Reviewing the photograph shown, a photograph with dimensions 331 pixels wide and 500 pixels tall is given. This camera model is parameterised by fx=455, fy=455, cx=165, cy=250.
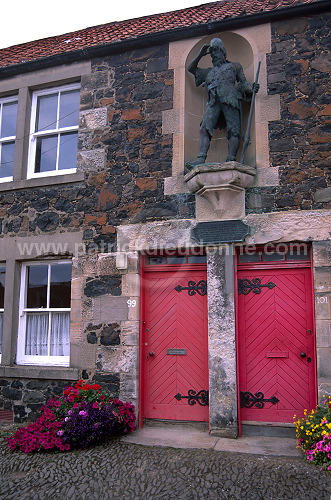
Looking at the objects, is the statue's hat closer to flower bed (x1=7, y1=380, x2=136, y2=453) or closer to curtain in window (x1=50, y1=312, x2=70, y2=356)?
curtain in window (x1=50, y1=312, x2=70, y2=356)

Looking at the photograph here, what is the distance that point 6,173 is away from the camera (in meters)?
7.71

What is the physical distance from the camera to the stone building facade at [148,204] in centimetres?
596

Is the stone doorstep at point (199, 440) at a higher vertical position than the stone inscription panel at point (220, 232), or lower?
lower

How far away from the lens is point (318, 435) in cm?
483

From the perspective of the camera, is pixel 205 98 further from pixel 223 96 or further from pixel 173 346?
pixel 173 346

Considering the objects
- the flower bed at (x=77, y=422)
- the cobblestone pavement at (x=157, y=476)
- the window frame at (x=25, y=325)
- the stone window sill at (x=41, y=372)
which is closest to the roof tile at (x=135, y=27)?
the window frame at (x=25, y=325)

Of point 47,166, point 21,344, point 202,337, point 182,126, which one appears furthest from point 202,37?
point 21,344

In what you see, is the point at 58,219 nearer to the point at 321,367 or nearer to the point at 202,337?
the point at 202,337

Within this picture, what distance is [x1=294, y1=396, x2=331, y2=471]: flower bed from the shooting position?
4641mm

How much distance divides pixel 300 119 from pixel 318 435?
3.98m

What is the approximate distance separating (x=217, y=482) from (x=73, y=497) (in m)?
1.39

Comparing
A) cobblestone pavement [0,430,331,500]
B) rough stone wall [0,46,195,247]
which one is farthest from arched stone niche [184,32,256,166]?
cobblestone pavement [0,430,331,500]

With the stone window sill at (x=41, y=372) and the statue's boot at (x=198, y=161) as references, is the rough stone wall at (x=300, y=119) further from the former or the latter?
the stone window sill at (x=41, y=372)

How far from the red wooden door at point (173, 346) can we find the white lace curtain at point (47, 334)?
129 centimetres
